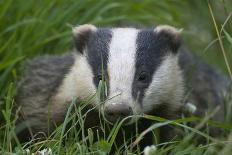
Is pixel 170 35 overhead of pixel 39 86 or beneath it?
overhead

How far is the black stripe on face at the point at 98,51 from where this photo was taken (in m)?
4.31

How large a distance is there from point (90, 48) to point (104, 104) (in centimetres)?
70

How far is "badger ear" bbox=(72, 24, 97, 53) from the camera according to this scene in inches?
184

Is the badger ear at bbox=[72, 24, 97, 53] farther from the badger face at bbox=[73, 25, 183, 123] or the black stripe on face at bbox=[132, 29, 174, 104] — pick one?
the black stripe on face at bbox=[132, 29, 174, 104]

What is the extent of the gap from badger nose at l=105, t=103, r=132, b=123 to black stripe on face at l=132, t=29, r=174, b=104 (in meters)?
0.24

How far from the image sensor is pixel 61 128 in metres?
3.91

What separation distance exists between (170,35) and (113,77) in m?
0.73

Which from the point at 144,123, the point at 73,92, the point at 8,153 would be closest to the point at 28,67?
the point at 73,92

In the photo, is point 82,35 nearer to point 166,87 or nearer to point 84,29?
point 84,29

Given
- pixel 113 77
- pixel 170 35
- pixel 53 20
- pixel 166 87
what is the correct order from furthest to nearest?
pixel 53 20 < pixel 170 35 < pixel 166 87 < pixel 113 77

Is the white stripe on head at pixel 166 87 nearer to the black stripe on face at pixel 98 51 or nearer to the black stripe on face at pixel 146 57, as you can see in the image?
the black stripe on face at pixel 146 57

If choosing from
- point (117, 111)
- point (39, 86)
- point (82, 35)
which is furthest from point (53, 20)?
point (117, 111)

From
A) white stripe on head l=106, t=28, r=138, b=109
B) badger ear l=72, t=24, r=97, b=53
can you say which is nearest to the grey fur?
badger ear l=72, t=24, r=97, b=53

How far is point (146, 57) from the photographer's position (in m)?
4.37
